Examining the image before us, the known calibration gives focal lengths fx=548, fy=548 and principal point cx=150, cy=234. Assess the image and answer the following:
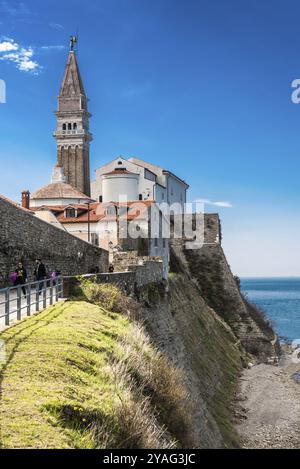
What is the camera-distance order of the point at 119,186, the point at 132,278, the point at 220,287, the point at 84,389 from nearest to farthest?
the point at 84,389 < the point at 132,278 < the point at 220,287 < the point at 119,186

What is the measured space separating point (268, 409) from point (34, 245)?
15.7 meters

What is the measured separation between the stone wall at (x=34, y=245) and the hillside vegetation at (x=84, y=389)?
9.18 meters

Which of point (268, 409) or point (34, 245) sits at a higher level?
point (34, 245)

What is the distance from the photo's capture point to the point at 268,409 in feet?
99.0

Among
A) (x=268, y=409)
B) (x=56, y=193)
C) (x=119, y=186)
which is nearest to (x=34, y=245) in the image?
(x=268, y=409)

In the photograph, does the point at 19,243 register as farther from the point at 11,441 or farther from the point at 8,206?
the point at 11,441

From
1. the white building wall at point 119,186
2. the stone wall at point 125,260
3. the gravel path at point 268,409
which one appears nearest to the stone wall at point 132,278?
the stone wall at point 125,260

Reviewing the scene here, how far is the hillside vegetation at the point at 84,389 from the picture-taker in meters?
6.90

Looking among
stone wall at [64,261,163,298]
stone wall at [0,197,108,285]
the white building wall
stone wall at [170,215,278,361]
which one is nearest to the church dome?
the white building wall

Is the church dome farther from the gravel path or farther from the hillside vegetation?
the hillside vegetation

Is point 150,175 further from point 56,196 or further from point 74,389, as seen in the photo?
point 74,389

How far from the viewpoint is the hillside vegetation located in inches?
272

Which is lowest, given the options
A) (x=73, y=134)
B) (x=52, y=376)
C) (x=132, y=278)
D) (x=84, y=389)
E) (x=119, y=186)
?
(x=84, y=389)

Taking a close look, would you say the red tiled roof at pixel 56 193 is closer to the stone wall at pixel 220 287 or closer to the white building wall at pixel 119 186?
the white building wall at pixel 119 186
